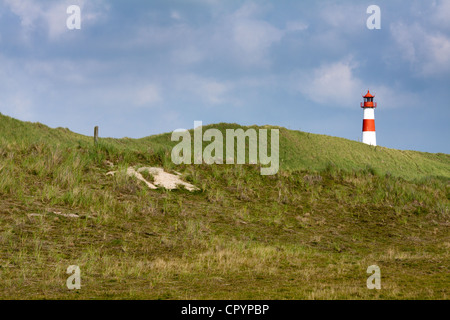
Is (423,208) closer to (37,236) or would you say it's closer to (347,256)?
(347,256)

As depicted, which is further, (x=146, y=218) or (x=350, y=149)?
(x=350, y=149)

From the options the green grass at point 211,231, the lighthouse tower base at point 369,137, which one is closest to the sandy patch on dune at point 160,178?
the green grass at point 211,231

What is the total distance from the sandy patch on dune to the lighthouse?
39487mm

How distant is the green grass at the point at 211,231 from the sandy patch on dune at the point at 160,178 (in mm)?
570

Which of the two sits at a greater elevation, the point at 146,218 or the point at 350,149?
the point at 350,149

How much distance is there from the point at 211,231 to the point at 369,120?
45588 millimetres

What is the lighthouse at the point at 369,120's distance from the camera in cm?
5656

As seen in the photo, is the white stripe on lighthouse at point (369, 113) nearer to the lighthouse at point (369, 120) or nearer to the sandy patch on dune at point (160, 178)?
the lighthouse at point (369, 120)

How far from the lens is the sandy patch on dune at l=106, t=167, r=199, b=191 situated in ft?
69.4

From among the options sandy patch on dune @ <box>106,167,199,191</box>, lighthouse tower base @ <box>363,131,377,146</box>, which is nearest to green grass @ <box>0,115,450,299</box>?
sandy patch on dune @ <box>106,167,199,191</box>

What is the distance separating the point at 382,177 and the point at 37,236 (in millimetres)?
21316
